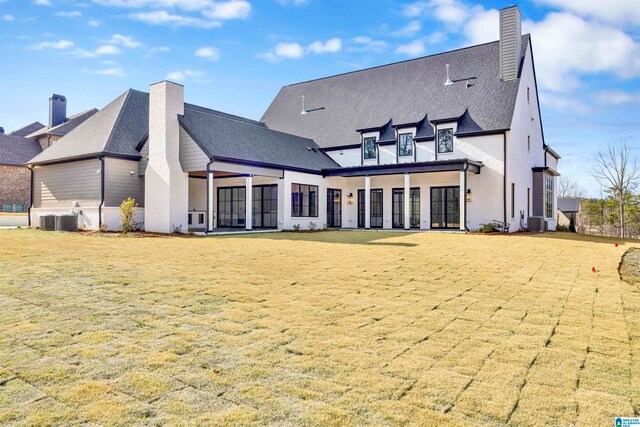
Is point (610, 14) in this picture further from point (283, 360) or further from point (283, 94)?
point (283, 360)

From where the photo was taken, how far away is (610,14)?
58.9 ft

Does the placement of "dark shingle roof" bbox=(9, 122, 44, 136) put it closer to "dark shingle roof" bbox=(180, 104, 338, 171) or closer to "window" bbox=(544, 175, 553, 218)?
"dark shingle roof" bbox=(180, 104, 338, 171)

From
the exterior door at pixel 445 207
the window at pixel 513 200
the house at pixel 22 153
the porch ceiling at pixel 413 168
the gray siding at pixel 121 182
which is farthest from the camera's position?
the house at pixel 22 153

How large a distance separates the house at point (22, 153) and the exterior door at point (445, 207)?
87.7 feet

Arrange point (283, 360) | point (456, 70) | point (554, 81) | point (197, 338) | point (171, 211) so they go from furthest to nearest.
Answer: point (554, 81) → point (456, 70) → point (171, 211) → point (197, 338) → point (283, 360)

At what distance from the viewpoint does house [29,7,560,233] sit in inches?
682

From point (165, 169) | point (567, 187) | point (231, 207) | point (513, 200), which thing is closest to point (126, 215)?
point (165, 169)

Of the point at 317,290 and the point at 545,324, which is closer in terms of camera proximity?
the point at 545,324

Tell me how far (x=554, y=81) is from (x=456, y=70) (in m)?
8.32

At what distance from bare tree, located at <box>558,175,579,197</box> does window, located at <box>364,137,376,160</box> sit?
44015 mm

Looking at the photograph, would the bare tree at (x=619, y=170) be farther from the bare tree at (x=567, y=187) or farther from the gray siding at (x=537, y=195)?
the bare tree at (x=567, y=187)

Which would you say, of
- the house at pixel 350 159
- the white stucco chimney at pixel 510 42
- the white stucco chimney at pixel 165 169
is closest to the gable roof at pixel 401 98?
the house at pixel 350 159

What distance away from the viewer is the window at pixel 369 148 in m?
23.1

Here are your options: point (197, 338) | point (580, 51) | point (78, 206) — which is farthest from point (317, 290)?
point (580, 51)
